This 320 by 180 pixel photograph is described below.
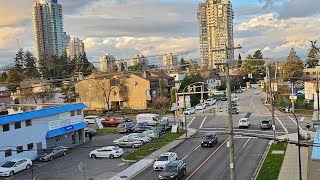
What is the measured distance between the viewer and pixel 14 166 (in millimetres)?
34500

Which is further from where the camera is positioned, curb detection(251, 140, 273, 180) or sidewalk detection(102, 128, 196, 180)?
sidewalk detection(102, 128, 196, 180)

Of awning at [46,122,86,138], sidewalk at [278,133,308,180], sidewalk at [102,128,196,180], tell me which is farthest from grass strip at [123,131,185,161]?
sidewalk at [278,133,308,180]

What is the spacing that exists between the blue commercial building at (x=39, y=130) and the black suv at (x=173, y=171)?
1457cm

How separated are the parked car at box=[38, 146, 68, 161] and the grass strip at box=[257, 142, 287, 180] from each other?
2122 centimetres

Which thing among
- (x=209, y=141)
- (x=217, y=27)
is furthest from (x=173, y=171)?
(x=217, y=27)

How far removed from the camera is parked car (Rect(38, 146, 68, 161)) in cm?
3900

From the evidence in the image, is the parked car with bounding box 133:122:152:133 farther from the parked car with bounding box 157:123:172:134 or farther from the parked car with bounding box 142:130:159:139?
the parked car with bounding box 142:130:159:139

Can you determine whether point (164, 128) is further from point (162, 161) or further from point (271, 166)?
point (271, 166)

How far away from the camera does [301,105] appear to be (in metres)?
71.1

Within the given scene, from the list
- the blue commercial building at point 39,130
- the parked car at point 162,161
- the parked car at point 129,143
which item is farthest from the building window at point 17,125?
the parked car at point 162,161

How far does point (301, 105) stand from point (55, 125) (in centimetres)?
4715

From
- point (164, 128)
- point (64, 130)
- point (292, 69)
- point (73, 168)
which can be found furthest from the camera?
point (292, 69)

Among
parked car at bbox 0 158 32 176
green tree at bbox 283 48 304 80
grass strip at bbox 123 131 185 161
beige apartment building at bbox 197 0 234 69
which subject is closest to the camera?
parked car at bbox 0 158 32 176

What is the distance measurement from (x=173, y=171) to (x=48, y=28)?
15116cm
